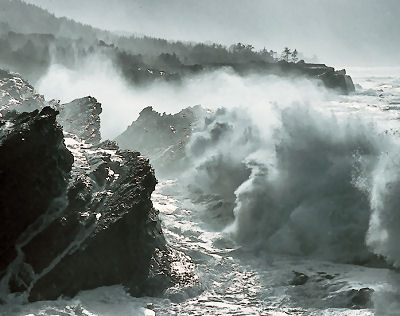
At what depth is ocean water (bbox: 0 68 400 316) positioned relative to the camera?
4051 cm

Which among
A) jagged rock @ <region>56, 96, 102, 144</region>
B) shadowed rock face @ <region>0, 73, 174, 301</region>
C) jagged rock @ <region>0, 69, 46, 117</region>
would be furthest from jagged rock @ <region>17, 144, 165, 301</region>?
jagged rock @ <region>0, 69, 46, 117</region>

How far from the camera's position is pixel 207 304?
41312 mm

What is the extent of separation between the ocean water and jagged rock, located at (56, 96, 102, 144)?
1389 centimetres

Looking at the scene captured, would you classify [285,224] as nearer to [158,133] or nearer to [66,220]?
[66,220]

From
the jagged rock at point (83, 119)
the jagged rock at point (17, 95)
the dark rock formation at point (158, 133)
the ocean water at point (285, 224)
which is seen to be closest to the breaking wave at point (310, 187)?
the ocean water at point (285, 224)

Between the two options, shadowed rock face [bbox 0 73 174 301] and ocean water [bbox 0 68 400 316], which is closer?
shadowed rock face [bbox 0 73 174 301]

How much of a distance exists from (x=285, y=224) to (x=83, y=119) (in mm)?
40380

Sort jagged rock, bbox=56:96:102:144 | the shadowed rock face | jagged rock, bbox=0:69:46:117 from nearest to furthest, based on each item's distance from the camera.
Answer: the shadowed rock face, jagged rock, bbox=56:96:102:144, jagged rock, bbox=0:69:46:117

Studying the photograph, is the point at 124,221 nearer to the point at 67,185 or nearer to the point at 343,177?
the point at 67,185

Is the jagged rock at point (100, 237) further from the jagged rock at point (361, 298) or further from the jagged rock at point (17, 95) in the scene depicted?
the jagged rock at point (17, 95)

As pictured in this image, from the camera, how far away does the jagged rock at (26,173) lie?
38.1 meters

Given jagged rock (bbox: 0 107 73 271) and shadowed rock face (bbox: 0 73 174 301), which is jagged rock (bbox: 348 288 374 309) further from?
jagged rock (bbox: 0 107 73 271)

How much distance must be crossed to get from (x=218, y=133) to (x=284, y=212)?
3850 cm

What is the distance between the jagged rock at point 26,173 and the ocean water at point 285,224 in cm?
616
